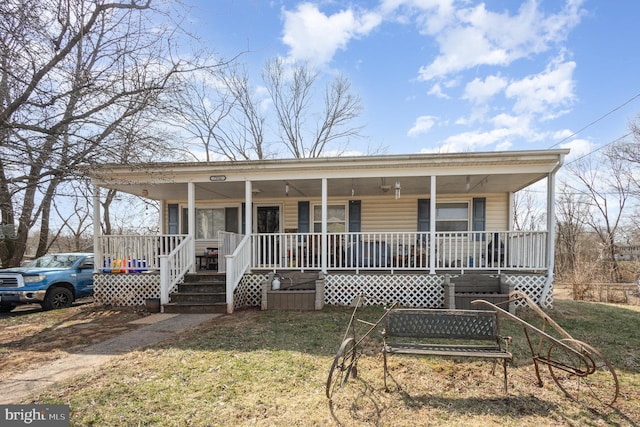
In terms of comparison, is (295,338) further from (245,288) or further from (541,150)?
(541,150)

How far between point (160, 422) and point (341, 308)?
4.91 m

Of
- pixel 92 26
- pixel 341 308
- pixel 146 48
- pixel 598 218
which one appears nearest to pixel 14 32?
pixel 92 26

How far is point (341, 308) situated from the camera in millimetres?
7227

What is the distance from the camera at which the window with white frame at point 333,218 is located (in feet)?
34.2

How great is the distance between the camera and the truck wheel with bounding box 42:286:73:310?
26.5 ft

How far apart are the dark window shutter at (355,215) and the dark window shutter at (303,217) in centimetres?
139

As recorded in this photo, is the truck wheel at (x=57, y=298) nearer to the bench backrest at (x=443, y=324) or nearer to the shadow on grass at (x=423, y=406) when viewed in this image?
the shadow on grass at (x=423, y=406)

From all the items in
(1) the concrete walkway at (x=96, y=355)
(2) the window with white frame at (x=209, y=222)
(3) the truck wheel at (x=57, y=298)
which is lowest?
(3) the truck wheel at (x=57, y=298)

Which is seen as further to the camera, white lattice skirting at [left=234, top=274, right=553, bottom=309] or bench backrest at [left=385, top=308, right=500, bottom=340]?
white lattice skirting at [left=234, top=274, right=553, bottom=309]

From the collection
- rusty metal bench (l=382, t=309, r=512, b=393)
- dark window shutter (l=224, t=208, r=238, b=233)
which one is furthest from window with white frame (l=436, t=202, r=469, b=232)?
rusty metal bench (l=382, t=309, r=512, b=393)

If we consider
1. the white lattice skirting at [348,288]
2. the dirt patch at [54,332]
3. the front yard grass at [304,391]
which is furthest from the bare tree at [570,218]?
the dirt patch at [54,332]

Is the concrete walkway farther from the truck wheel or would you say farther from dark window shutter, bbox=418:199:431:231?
dark window shutter, bbox=418:199:431:231

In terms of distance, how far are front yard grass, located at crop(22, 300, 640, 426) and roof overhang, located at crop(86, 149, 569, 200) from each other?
12.1 feet

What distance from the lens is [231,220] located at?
10.7m
